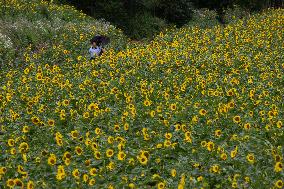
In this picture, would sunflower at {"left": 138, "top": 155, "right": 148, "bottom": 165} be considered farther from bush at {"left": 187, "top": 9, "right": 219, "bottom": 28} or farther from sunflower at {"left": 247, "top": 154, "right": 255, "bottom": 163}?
bush at {"left": 187, "top": 9, "right": 219, "bottom": 28}

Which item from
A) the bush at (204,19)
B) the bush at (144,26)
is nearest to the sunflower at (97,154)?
the bush at (144,26)

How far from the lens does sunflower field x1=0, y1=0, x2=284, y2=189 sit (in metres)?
5.20

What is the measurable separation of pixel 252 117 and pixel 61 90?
12.6 ft

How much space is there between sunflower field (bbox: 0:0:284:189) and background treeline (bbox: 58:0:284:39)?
11.5 m

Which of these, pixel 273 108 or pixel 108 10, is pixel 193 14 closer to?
pixel 108 10

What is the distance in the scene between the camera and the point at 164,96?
8.12m

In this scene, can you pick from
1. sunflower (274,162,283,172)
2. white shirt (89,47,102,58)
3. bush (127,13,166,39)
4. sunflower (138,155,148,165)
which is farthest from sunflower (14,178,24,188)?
bush (127,13,166,39)

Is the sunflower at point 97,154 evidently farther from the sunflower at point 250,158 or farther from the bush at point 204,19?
the bush at point 204,19

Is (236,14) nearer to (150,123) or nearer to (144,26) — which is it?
(144,26)

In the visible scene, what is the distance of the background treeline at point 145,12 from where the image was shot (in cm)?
2308

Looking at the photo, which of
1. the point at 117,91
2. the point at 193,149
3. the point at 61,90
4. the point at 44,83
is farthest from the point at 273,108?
the point at 44,83

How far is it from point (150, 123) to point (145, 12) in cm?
1871

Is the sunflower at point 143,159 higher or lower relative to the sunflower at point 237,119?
lower

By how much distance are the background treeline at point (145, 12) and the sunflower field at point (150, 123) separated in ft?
37.6
